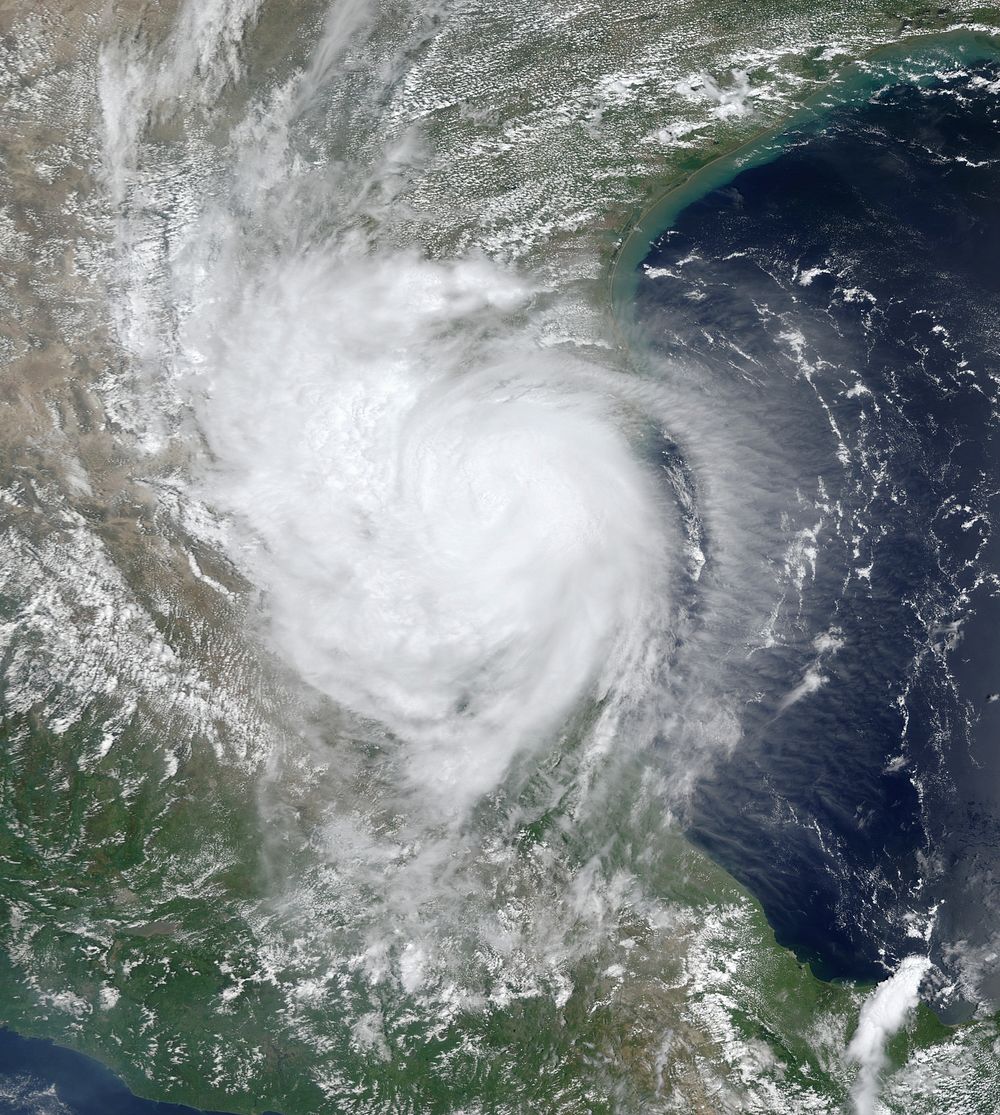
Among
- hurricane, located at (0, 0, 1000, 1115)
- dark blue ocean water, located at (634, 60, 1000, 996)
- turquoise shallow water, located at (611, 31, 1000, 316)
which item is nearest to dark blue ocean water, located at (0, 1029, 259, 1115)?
hurricane, located at (0, 0, 1000, 1115)

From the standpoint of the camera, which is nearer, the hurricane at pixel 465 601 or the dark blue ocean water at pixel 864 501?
the hurricane at pixel 465 601

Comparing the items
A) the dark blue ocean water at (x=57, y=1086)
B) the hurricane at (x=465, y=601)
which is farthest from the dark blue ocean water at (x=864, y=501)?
the dark blue ocean water at (x=57, y=1086)

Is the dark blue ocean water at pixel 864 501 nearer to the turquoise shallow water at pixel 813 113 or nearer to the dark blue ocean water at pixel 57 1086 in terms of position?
the turquoise shallow water at pixel 813 113

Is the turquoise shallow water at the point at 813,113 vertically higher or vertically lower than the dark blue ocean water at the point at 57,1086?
higher

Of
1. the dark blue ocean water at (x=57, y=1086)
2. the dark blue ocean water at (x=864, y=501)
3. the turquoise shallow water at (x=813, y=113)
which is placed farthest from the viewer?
the turquoise shallow water at (x=813, y=113)

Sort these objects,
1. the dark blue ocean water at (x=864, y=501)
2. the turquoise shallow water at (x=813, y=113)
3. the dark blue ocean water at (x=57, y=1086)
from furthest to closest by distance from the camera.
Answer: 1. the turquoise shallow water at (x=813, y=113)
2. the dark blue ocean water at (x=864, y=501)
3. the dark blue ocean water at (x=57, y=1086)

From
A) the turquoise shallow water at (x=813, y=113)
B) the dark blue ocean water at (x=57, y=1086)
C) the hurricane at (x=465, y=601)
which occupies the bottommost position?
the dark blue ocean water at (x=57, y=1086)

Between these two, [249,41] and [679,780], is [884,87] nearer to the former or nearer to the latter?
[249,41]
